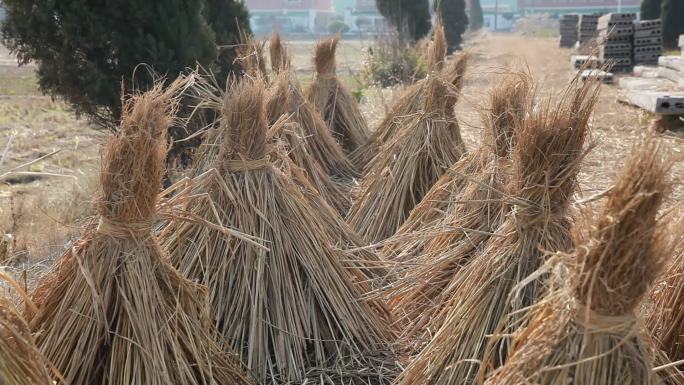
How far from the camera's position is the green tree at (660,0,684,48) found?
13.5 metres

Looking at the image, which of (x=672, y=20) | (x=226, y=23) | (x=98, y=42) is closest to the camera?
(x=98, y=42)

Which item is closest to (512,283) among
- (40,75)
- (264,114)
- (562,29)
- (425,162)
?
(264,114)

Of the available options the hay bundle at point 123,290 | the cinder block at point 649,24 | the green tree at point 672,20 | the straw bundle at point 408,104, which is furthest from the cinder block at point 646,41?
the hay bundle at point 123,290

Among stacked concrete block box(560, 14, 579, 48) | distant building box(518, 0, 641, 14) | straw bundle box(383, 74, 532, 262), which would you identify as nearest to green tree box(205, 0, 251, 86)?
straw bundle box(383, 74, 532, 262)

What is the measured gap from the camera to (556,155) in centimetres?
187

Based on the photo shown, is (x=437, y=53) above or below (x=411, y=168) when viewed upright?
above

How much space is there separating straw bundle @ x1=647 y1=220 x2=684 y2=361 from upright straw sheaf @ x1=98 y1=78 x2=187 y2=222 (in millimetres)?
1414

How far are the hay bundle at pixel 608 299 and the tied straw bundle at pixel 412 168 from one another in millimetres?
2202

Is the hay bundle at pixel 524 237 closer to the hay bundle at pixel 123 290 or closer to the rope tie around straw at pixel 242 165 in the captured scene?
the hay bundle at pixel 123 290

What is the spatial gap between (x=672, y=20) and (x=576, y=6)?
41897 millimetres

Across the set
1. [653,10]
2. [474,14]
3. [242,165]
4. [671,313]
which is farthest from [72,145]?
[474,14]

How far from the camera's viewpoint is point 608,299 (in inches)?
52.7

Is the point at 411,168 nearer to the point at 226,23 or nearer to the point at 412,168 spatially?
the point at 412,168

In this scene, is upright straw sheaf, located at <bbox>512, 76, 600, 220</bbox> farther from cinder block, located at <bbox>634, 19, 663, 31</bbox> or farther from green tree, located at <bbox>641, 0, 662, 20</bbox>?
green tree, located at <bbox>641, 0, 662, 20</bbox>
